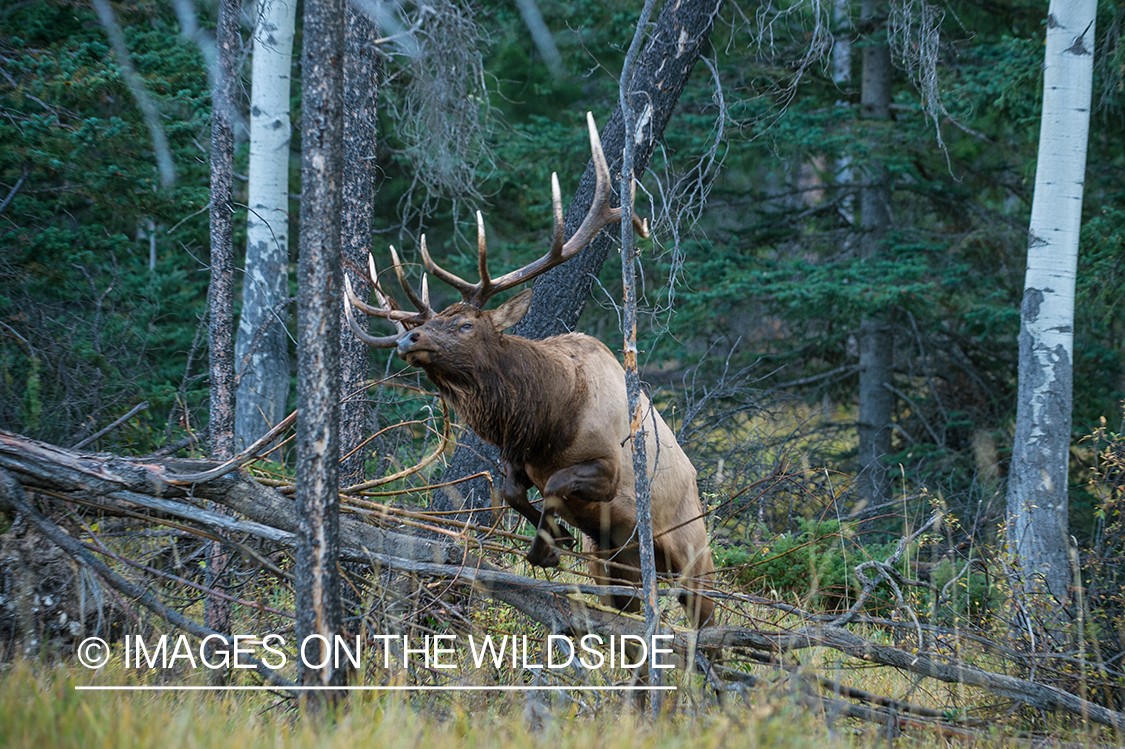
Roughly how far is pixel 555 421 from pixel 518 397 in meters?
0.28

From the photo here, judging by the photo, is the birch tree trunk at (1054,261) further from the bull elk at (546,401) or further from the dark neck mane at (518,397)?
the dark neck mane at (518,397)

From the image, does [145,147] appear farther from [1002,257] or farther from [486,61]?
[1002,257]

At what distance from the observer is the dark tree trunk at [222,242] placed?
4883 millimetres

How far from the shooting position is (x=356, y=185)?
5.59 m

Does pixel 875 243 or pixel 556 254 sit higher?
pixel 875 243

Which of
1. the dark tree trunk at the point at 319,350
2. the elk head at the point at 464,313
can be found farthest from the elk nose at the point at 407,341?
the dark tree trunk at the point at 319,350

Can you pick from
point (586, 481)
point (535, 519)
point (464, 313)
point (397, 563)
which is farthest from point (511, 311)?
point (397, 563)

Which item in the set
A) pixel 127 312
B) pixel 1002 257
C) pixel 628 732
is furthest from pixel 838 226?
pixel 628 732

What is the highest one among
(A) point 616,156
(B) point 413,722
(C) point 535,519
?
(A) point 616,156

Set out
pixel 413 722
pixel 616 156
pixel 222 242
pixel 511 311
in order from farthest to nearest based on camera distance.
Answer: pixel 616 156 → pixel 222 242 → pixel 511 311 → pixel 413 722

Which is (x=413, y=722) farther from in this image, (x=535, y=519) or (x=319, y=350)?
(x=535, y=519)

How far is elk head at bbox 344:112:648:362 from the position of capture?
441 cm

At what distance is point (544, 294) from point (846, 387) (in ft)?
23.6

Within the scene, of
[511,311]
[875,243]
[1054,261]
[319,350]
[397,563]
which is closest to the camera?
[319,350]
